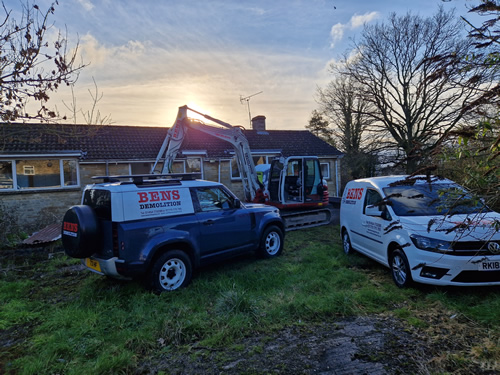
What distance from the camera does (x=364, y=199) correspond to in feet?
22.1

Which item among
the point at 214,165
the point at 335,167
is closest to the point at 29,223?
the point at 214,165

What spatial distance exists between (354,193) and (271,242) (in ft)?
7.58

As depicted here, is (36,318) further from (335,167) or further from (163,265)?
(335,167)

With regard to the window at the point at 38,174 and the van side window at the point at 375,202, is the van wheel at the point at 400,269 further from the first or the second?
the window at the point at 38,174

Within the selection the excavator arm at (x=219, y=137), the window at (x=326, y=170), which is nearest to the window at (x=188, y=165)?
the excavator arm at (x=219, y=137)

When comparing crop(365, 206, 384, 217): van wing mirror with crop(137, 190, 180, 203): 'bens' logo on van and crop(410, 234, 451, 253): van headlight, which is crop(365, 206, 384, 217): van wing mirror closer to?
crop(410, 234, 451, 253): van headlight

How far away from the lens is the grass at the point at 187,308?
361cm

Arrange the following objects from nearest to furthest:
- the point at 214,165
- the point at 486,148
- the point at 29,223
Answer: the point at 486,148 → the point at 29,223 → the point at 214,165

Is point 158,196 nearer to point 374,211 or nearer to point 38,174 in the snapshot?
point 374,211

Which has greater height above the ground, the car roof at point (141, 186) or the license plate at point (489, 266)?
the car roof at point (141, 186)

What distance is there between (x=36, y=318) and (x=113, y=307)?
1.10 meters

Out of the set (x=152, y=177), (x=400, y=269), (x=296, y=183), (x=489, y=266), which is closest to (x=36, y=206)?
(x=152, y=177)

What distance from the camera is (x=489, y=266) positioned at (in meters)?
4.38

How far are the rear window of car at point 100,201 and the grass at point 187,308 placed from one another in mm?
1401
